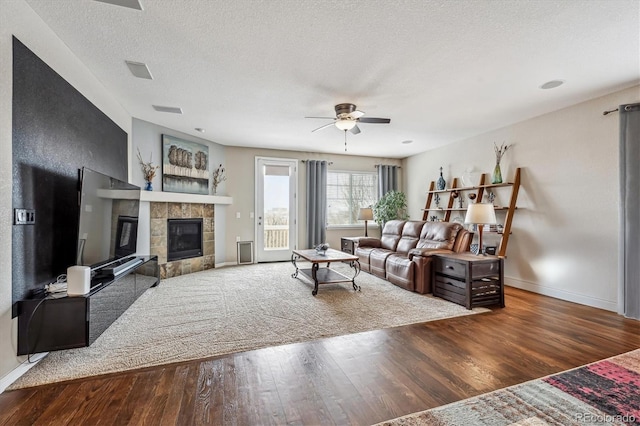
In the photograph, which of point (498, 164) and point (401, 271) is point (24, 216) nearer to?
point (401, 271)

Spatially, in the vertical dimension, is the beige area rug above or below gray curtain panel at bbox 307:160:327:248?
below

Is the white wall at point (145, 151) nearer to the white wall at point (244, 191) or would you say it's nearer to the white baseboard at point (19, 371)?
the white wall at point (244, 191)

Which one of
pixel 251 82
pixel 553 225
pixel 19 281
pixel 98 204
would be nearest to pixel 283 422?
pixel 19 281

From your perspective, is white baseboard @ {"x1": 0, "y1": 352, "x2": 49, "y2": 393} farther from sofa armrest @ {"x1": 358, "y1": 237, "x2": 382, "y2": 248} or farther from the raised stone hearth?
sofa armrest @ {"x1": 358, "y1": 237, "x2": 382, "y2": 248}

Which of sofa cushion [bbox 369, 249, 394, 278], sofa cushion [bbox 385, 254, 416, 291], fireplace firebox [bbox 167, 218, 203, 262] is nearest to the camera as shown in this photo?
sofa cushion [bbox 385, 254, 416, 291]

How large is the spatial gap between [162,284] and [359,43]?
14.4ft

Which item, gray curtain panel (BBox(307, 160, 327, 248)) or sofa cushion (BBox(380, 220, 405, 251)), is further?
gray curtain panel (BBox(307, 160, 327, 248))

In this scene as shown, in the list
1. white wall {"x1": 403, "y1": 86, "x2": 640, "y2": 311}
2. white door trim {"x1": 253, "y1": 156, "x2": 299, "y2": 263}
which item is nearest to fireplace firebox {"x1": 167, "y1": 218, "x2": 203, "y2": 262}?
white door trim {"x1": 253, "y1": 156, "x2": 299, "y2": 263}

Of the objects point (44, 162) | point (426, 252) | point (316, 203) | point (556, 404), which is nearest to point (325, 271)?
point (426, 252)

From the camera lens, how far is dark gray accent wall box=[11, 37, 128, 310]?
215cm

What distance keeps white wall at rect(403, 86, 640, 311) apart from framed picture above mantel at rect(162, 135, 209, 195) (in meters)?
5.44

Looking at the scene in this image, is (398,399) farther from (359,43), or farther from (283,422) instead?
(359,43)

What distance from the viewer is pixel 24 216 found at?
7.16 ft

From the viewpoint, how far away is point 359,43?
8.30 ft
